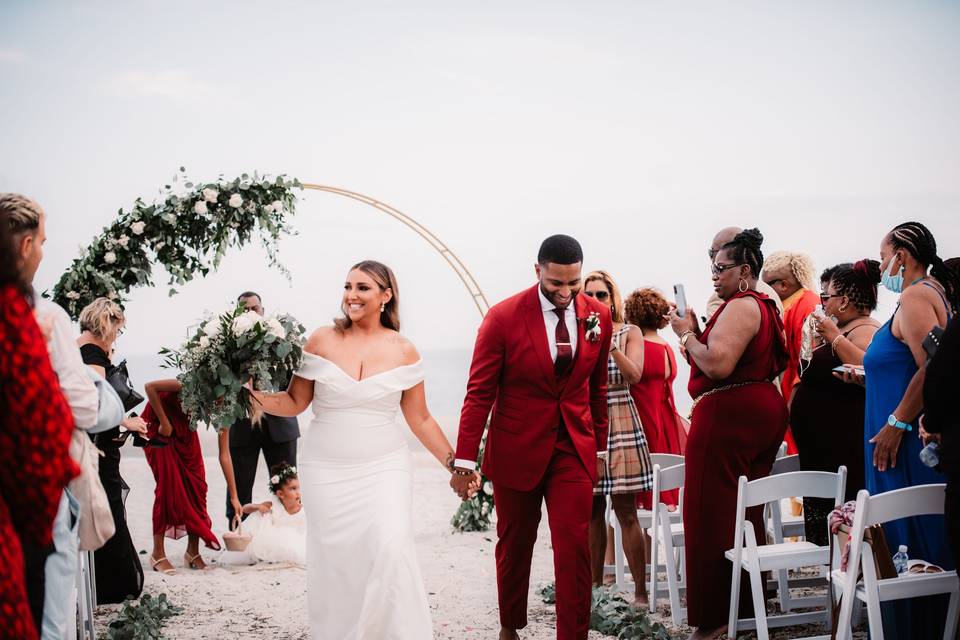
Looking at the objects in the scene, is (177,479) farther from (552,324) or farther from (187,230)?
(552,324)

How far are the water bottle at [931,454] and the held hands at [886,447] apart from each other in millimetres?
402

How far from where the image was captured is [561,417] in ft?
16.5

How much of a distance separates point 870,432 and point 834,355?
102 cm

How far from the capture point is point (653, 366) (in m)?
6.70

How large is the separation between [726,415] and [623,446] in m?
1.21

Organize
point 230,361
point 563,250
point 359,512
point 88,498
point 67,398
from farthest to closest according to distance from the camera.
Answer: point 563,250
point 230,361
point 359,512
point 88,498
point 67,398

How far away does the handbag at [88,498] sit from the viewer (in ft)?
11.0

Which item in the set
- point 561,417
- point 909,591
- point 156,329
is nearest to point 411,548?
point 561,417

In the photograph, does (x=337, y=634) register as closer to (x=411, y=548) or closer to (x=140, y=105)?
(x=411, y=548)

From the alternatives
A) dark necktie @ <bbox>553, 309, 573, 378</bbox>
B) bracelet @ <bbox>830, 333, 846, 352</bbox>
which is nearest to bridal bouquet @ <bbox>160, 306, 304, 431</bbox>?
dark necktie @ <bbox>553, 309, 573, 378</bbox>

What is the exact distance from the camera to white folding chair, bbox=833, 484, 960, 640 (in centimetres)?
376

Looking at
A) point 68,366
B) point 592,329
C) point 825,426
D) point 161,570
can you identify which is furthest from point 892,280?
point 161,570

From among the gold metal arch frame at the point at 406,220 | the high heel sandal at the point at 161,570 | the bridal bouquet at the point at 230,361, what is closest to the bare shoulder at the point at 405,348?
the bridal bouquet at the point at 230,361

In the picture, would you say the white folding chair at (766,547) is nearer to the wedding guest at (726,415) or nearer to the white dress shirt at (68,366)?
the wedding guest at (726,415)
